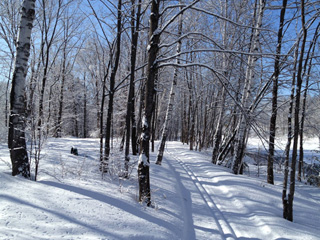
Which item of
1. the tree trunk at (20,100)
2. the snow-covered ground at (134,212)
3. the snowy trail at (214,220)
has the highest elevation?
the tree trunk at (20,100)

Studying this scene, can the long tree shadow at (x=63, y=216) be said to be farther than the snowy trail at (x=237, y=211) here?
No

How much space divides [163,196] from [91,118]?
3068 cm

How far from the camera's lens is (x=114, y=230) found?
2.66 m

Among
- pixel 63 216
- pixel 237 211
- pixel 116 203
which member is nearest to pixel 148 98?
pixel 116 203

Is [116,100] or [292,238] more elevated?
[116,100]

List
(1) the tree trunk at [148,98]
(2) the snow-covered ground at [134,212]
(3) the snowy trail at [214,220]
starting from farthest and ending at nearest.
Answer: (1) the tree trunk at [148,98]
(3) the snowy trail at [214,220]
(2) the snow-covered ground at [134,212]

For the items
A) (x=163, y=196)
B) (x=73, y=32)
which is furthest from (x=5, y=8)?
(x=163, y=196)

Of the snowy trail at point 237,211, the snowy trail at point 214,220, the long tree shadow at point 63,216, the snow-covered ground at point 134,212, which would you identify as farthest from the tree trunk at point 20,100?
the snowy trail at point 214,220

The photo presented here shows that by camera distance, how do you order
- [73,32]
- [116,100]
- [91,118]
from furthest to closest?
[91,118] < [116,100] < [73,32]

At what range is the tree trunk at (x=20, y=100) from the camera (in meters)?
3.54

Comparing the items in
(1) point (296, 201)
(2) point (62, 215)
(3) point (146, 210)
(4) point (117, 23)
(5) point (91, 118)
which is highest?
(4) point (117, 23)

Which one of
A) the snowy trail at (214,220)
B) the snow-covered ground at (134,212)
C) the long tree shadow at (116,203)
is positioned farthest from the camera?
the snowy trail at (214,220)

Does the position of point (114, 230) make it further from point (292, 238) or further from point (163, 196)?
point (292, 238)

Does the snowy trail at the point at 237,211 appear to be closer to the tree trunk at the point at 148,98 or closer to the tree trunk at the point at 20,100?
the tree trunk at the point at 148,98
